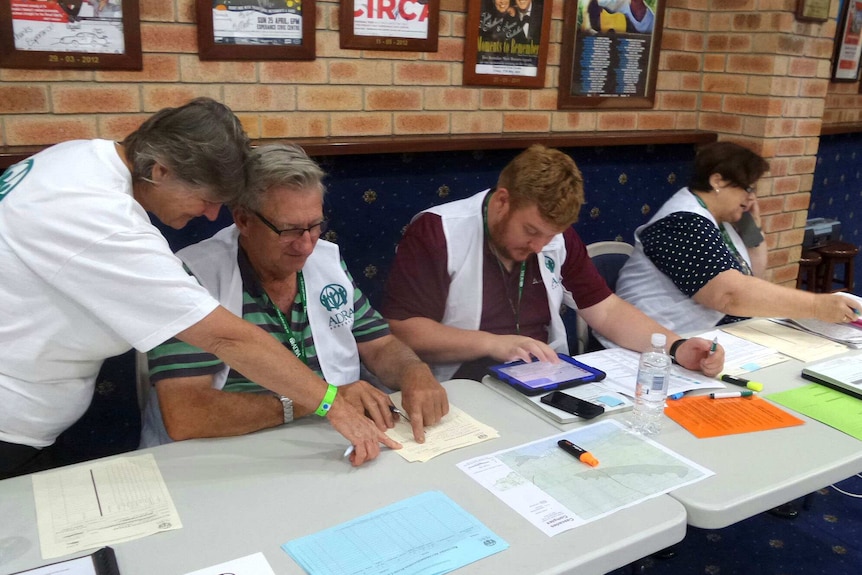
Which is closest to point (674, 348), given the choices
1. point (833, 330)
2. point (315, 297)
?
point (833, 330)

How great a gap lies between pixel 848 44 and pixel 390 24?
3296 millimetres

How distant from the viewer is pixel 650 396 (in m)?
1.52

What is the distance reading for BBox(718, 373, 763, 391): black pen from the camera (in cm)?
172

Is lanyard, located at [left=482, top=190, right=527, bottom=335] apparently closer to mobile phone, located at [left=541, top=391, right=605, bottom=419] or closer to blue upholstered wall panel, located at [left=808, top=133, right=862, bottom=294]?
mobile phone, located at [left=541, top=391, right=605, bottom=419]

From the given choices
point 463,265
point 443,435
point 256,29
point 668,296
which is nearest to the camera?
point 443,435

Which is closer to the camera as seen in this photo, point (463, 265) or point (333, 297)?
point (333, 297)

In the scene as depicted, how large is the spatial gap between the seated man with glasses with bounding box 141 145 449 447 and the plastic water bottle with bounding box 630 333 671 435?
0.41 m

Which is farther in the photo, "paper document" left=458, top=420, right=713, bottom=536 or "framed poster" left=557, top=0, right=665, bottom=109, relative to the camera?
"framed poster" left=557, top=0, right=665, bottom=109

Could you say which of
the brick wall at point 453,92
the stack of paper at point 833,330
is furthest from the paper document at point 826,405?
the brick wall at point 453,92

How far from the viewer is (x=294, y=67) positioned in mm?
2295

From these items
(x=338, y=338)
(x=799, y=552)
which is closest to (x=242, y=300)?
(x=338, y=338)

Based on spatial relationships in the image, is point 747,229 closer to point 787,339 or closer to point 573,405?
point 787,339

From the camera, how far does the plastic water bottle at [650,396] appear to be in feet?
4.93

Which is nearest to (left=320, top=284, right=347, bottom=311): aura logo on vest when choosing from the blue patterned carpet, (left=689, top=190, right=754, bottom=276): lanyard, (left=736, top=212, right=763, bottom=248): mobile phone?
the blue patterned carpet
